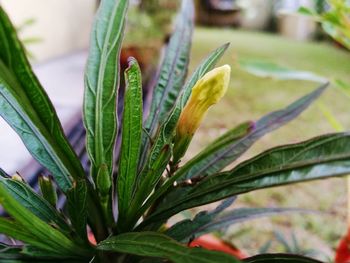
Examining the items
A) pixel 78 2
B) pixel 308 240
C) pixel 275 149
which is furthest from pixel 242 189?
pixel 78 2

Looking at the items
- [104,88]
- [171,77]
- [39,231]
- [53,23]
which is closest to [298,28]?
[53,23]

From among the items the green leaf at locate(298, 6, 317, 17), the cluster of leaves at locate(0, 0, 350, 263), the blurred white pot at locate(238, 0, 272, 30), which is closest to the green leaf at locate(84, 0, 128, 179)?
the cluster of leaves at locate(0, 0, 350, 263)

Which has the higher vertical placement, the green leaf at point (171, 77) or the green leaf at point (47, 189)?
the green leaf at point (171, 77)

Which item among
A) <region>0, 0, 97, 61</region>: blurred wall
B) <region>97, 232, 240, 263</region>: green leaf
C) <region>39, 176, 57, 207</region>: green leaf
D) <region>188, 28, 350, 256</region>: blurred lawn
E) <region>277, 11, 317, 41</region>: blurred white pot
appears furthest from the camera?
<region>277, 11, 317, 41</region>: blurred white pot

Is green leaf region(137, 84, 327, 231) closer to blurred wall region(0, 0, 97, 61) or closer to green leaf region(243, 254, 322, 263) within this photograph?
green leaf region(243, 254, 322, 263)

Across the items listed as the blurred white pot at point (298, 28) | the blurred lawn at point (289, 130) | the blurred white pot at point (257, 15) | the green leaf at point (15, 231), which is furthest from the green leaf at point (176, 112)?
the blurred white pot at point (257, 15)

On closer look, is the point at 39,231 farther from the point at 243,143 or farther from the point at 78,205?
the point at 243,143

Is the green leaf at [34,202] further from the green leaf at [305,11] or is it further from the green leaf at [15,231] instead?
the green leaf at [305,11]
